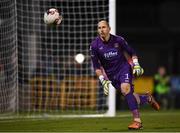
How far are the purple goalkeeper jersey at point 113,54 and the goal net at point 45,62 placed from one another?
4168 millimetres

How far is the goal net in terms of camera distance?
1512 cm

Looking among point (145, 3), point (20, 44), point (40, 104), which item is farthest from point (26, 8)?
point (145, 3)

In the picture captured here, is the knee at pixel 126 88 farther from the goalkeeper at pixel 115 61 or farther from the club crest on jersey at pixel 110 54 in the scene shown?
the club crest on jersey at pixel 110 54

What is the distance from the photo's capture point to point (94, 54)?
11.0m

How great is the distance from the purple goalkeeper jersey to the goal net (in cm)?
417

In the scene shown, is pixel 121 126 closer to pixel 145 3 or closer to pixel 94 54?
pixel 94 54

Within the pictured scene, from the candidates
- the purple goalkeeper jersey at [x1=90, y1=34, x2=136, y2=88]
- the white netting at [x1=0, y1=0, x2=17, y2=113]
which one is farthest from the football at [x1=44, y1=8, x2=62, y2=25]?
the white netting at [x1=0, y1=0, x2=17, y2=113]

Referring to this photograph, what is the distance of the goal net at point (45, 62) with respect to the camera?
15125 millimetres

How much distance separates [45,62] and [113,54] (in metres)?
6.78

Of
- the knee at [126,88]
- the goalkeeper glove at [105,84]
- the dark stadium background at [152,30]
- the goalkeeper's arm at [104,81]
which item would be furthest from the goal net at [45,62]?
the dark stadium background at [152,30]

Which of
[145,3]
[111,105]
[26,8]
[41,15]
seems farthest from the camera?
[145,3]

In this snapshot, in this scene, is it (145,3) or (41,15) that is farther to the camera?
(145,3)

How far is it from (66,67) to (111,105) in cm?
384

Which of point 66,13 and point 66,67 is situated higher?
point 66,13
